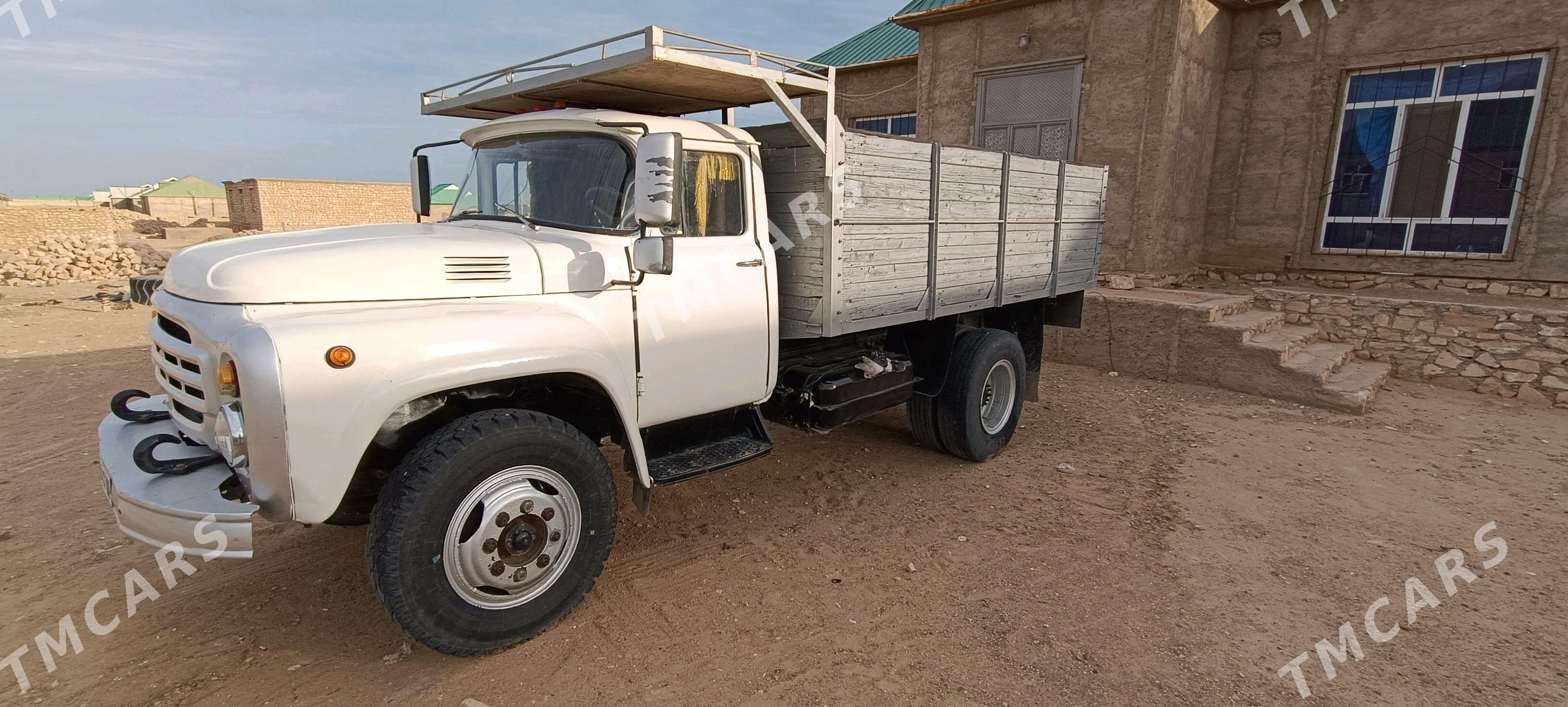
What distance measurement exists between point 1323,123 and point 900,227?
805 centimetres

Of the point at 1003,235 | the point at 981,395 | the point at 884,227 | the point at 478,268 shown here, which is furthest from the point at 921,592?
the point at 1003,235

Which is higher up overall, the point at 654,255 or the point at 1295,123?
the point at 1295,123

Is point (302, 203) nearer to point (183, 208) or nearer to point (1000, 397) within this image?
point (183, 208)

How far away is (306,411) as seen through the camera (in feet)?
8.01

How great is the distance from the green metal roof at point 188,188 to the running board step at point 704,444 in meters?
→ 48.6

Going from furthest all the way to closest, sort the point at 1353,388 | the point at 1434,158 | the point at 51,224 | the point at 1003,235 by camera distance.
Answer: the point at 51,224
the point at 1434,158
the point at 1353,388
the point at 1003,235

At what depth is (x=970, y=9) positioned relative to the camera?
10547 mm

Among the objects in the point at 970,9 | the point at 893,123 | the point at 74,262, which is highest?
the point at 970,9

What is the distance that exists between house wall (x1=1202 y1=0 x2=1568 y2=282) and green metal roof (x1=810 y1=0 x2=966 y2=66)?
4.18 m

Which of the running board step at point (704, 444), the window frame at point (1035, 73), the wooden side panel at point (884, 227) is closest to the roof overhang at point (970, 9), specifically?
the window frame at point (1035, 73)

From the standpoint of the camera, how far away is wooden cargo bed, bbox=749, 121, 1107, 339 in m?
4.13

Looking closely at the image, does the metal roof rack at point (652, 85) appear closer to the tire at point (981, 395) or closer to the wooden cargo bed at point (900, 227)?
the wooden cargo bed at point (900, 227)

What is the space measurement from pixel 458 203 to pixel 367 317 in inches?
61.5

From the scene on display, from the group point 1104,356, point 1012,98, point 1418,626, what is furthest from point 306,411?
point 1012,98
